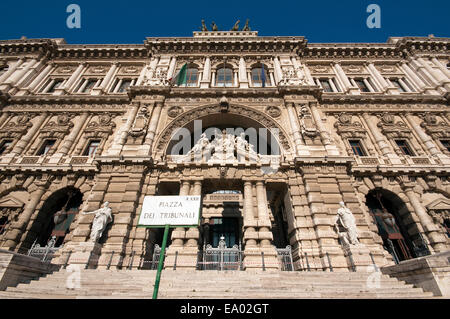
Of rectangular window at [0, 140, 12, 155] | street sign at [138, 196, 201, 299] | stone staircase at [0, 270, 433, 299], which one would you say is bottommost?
stone staircase at [0, 270, 433, 299]

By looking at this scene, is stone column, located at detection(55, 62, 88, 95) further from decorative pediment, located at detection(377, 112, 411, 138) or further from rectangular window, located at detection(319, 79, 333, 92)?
decorative pediment, located at detection(377, 112, 411, 138)

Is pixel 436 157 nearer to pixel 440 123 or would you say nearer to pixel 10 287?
pixel 440 123

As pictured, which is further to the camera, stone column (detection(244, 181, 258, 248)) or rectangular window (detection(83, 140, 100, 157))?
rectangular window (detection(83, 140, 100, 157))

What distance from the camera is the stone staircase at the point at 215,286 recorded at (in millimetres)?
6375

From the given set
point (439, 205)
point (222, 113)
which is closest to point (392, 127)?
point (439, 205)

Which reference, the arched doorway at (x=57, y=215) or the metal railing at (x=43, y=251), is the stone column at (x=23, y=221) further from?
the metal railing at (x=43, y=251)

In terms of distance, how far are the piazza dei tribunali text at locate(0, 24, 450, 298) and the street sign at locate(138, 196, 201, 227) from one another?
4.97 m

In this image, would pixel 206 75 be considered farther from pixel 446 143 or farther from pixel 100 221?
pixel 446 143

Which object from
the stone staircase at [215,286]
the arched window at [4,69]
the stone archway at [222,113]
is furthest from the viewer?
the arched window at [4,69]

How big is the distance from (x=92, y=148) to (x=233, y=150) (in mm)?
11015

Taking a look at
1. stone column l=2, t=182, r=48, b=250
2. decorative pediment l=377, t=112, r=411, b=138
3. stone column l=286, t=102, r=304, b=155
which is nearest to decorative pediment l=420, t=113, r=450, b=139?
decorative pediment l=377, t=112, r=411, b=138

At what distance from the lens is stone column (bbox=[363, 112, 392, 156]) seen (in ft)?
48.7

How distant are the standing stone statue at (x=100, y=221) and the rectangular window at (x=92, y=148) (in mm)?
6348

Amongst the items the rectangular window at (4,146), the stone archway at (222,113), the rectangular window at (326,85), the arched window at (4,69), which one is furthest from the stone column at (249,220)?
the arched window at (4,69)
